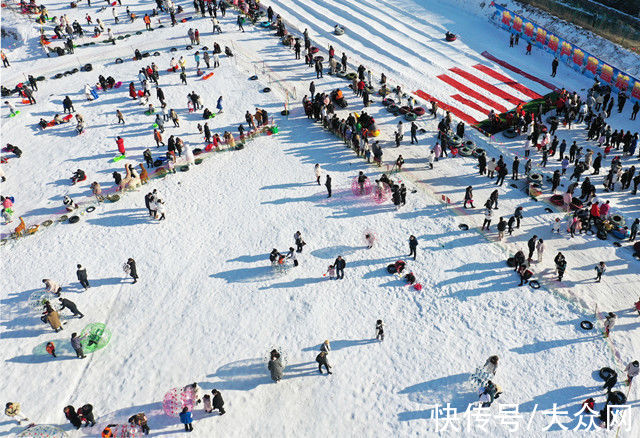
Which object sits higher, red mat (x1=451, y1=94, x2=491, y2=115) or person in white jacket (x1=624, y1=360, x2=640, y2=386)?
red mat (x1=451, y1=94, x2=491, y2=115)

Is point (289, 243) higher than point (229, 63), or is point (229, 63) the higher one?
point (229, 63)

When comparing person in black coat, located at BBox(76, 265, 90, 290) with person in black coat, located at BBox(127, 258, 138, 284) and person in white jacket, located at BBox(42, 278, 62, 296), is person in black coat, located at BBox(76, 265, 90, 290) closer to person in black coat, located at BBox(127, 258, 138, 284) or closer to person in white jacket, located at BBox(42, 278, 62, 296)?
person in white jacket, located at BBox(42, 278, 62, 296)

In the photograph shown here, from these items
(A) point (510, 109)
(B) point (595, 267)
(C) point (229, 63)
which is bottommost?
(B) point (595, 267)

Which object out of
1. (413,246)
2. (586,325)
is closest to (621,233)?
(586,325)

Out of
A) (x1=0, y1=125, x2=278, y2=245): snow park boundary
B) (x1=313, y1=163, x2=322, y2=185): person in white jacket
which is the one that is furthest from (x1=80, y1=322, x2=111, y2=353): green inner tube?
(x1=313, y1=163, x2=322, y2=185): person in white jacket

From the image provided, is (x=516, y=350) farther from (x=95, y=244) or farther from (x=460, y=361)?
(x=95, y=244)

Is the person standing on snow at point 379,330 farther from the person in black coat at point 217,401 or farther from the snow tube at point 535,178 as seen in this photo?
the snow tube at point 535,178

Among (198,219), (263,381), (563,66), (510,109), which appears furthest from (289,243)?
(563,66)
